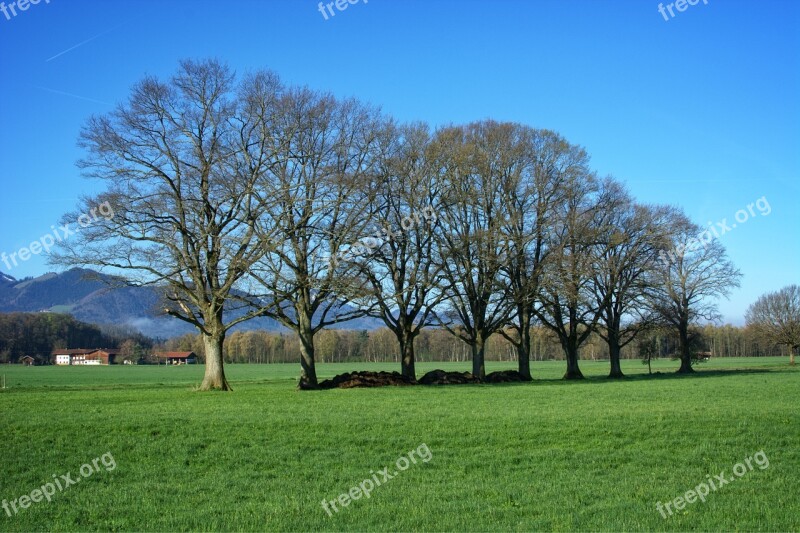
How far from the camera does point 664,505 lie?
1167 centimetres

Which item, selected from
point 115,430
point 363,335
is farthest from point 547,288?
point 363,335

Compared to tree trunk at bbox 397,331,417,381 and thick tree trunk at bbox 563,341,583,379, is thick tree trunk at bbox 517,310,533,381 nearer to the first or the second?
thick tree trunk at bbox 563,341,583,379

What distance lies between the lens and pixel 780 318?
301ft

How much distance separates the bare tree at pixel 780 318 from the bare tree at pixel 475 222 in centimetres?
5991

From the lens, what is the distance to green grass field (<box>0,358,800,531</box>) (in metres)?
11.2

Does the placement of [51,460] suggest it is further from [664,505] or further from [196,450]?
[664,505]

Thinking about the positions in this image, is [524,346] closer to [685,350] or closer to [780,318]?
[685,350]

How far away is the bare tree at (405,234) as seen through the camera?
40.8 metres

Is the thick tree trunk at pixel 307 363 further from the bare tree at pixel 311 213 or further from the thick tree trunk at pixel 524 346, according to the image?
the thick tree trunk at pixel 524 346

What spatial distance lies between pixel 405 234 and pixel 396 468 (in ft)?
93.2

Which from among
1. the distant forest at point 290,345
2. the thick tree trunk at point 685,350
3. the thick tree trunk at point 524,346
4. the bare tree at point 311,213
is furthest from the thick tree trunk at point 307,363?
the distant forest at point 290,345

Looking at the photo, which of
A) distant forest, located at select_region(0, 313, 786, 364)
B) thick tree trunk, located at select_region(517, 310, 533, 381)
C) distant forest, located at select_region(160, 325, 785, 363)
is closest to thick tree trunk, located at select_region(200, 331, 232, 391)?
thick tree trunk, located at select_region(517, 310, 533, 381)

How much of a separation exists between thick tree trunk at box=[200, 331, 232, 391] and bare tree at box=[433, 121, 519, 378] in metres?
15.2

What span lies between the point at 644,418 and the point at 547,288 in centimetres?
2285
